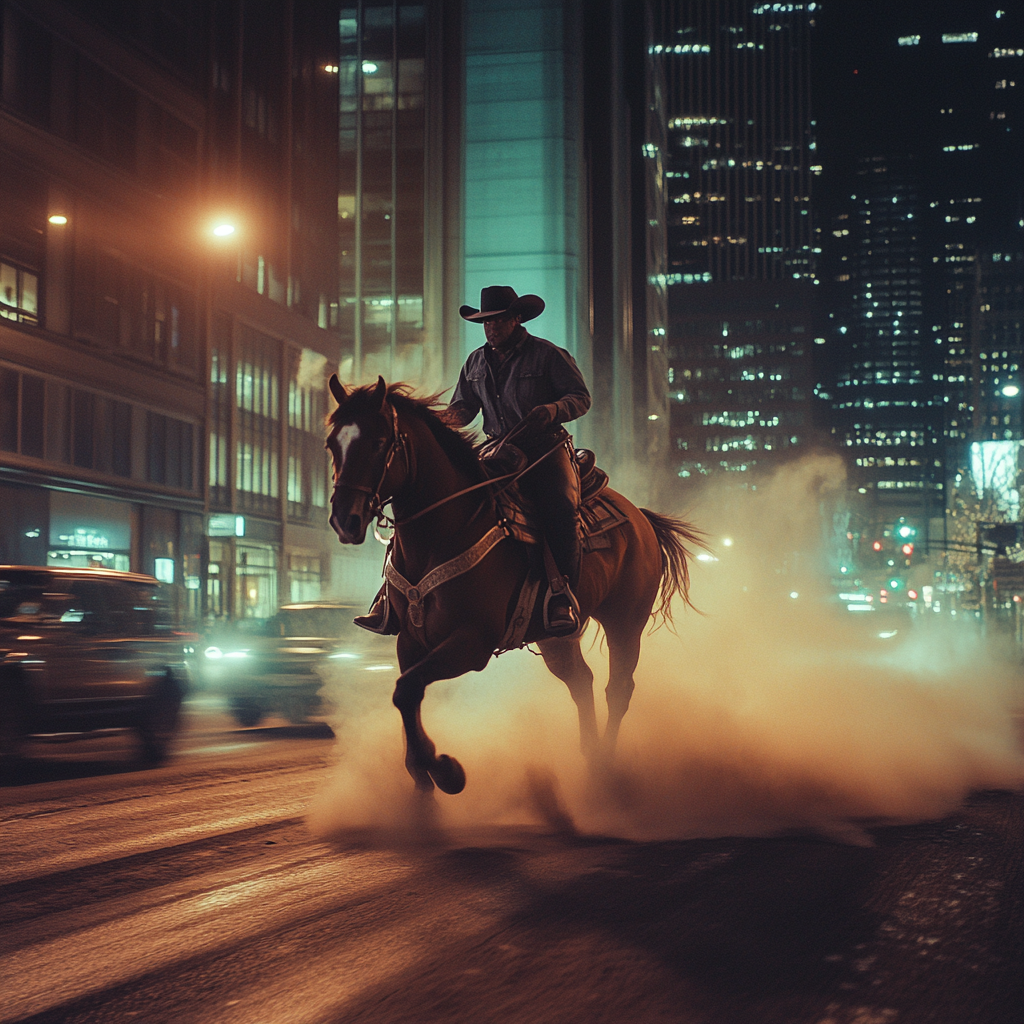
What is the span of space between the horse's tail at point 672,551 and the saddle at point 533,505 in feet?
3.75

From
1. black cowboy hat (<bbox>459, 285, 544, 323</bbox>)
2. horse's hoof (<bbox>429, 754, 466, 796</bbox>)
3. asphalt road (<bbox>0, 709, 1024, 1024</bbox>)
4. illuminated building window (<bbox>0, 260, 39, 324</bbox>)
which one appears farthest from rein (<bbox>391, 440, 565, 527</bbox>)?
illuminated building window (<bbox>0, 260, 39, 324</bbox>)

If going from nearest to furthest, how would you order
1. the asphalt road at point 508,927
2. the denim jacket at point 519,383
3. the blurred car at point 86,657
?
1. the asphalt road at point 508,927
2. the denim jacket at point 519,383
3. the blurred car at point 86,657

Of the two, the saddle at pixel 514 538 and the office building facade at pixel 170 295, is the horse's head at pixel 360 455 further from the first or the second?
the office building facade at pixel 170 295

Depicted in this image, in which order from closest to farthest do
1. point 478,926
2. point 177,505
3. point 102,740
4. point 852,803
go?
point 478,926 < point 852,803 < point 102,740 < point 177,505

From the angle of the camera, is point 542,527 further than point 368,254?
No

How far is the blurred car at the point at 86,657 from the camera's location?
10.9m

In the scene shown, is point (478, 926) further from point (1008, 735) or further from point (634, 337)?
point (634, 337)

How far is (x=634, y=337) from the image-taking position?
111 m

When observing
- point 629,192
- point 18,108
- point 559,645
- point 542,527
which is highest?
point 629,192

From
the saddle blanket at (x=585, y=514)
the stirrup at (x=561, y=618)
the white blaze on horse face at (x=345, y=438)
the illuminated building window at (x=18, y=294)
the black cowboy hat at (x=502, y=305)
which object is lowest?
the stirrup at (x=561, y=618)

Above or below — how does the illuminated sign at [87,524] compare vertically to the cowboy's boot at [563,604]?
above

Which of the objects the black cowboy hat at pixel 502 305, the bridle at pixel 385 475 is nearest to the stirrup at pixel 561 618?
the bridle at pixel 385 475

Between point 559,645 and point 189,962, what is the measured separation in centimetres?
486

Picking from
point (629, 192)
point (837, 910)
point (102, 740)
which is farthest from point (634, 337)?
point (837, 910)
